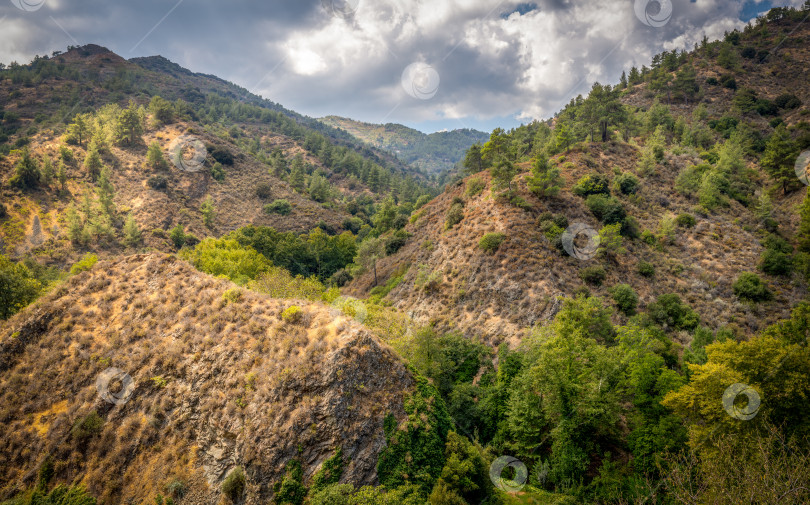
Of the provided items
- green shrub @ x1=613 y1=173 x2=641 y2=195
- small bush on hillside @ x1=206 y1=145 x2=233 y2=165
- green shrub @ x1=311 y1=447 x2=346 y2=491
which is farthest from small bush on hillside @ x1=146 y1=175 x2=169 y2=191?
green shrub @ x1=613 y1=173 x2=641 y2=195

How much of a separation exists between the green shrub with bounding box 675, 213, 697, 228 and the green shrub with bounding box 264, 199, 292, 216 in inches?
3395

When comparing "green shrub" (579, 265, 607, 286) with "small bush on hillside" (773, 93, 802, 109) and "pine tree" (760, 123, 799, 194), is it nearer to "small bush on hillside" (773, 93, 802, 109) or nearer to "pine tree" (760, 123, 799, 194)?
"pine tree" (760, 123, 799, 194)

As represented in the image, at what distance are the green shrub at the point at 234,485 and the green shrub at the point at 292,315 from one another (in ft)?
26.5

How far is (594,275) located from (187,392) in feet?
127

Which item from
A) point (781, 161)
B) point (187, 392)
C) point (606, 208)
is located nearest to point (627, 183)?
point (606, 208)

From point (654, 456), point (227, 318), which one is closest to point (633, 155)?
point (654, 456)

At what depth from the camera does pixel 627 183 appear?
48.9 metres

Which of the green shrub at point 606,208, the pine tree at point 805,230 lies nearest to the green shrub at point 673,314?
the green shrub at point 606,208

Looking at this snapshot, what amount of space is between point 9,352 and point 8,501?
391 inches

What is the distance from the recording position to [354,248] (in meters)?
74.1

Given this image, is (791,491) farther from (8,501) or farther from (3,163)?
(3,163)

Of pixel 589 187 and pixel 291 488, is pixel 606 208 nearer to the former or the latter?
pixel 589 187

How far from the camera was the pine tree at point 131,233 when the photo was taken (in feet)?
215

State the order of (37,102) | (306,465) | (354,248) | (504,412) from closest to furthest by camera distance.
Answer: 1. (306,465)
2. (504,412)
3. (354,248)
4. (37,102)
